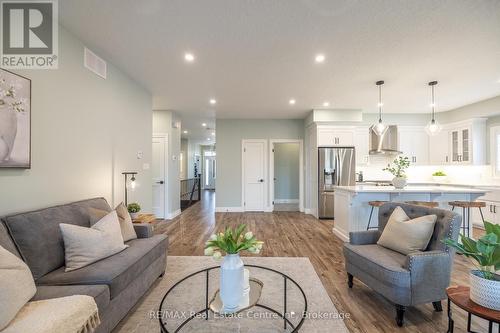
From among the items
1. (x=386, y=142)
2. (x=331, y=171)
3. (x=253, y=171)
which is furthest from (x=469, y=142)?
(x=253, y=171)

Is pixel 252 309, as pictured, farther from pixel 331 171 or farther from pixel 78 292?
pixel 331 171

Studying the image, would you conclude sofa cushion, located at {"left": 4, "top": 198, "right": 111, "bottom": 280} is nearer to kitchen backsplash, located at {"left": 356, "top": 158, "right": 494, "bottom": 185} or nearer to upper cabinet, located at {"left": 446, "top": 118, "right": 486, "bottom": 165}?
kitchen backsplash, located at {"left": 356, "top": 158, "right": 494, "bottom": 185}

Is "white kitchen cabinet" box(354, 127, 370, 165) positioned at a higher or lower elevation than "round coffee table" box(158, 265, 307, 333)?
higher

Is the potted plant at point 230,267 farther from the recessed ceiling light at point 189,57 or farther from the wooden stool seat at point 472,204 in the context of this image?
the wooden stool seat at point 472,204

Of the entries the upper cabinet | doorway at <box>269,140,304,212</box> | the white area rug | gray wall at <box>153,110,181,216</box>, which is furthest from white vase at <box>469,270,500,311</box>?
doorway at <box>269,140,304,212</box>

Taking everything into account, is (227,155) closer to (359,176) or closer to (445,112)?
(359,176)

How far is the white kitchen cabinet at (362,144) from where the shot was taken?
5996mm

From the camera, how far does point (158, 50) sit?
287cm

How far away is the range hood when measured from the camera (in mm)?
5910

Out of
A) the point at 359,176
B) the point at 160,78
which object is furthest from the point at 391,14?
the point at 359,176

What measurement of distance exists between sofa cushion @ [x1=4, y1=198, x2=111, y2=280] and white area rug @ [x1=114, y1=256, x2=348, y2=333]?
77 centimetres

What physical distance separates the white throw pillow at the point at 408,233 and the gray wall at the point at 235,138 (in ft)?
15.2

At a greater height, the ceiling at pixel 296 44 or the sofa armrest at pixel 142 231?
the ceiling at pixel 296 44

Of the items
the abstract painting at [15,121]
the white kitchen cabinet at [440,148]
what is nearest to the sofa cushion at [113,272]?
the abstract painting at [15,121]
